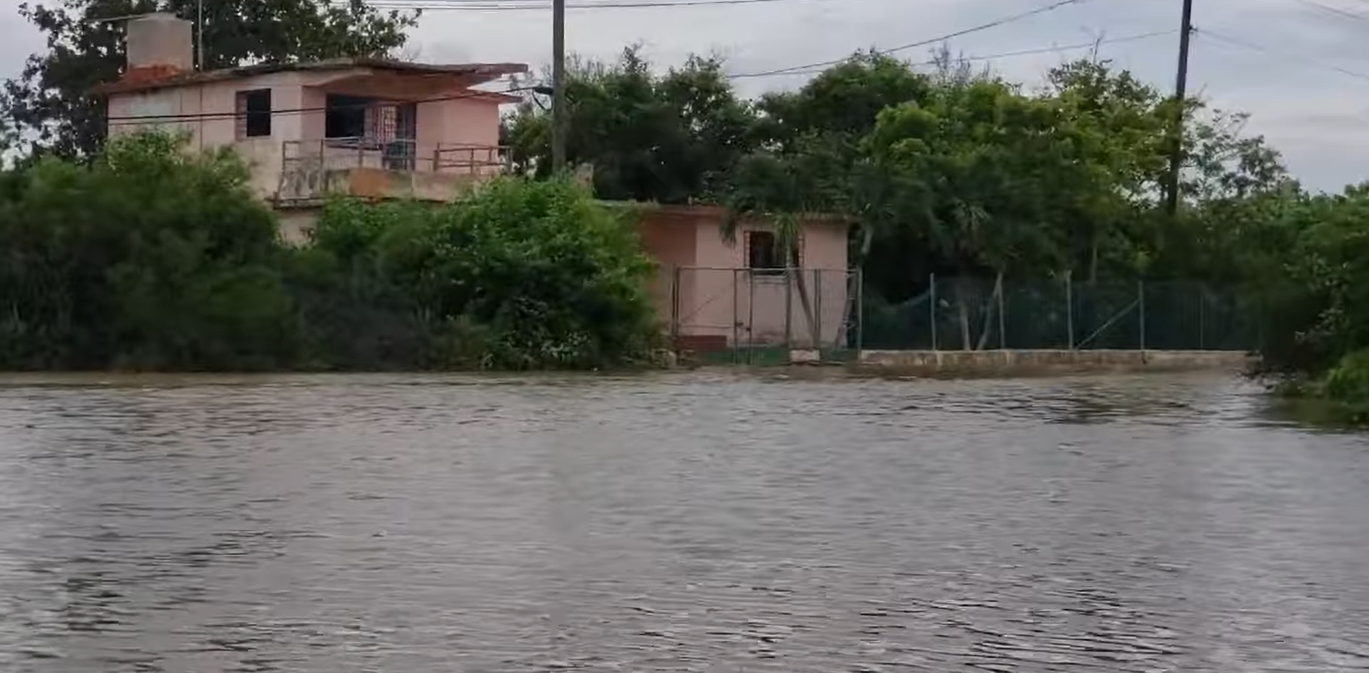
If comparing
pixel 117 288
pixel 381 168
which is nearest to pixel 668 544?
pixel 117 288

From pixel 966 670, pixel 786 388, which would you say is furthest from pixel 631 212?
pixel 966 670

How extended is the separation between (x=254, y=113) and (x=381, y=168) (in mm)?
5520

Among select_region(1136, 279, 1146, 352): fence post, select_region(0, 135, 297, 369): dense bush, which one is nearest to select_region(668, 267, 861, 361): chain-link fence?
select_region(1136, 279, 1146, 352): fence post

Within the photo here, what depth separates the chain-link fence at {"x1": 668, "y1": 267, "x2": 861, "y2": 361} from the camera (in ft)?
147

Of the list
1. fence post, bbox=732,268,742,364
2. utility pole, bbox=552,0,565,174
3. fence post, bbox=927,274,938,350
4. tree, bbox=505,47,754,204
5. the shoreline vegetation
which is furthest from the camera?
tree, bbox=505,47,754,204

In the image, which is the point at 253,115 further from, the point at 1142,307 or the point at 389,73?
the point at 1142,307

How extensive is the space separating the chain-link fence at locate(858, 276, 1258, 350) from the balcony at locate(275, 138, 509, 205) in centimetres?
953

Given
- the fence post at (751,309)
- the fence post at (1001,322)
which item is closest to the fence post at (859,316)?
the fence post at (751,309)

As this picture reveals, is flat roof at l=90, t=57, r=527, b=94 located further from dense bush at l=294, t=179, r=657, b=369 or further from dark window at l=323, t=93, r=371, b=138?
dense bush at l=294, t=179, r=657, b=369

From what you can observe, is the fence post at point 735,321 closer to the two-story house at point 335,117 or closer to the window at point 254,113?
the two-story house at point 335,117

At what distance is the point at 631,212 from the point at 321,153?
7.80 meters

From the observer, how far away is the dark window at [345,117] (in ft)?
158

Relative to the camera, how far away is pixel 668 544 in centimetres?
1296

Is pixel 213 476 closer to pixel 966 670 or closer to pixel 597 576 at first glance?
pixel 597 576
